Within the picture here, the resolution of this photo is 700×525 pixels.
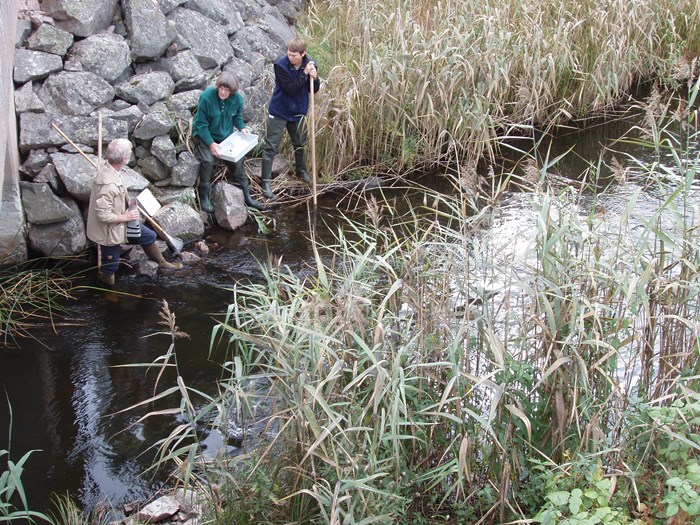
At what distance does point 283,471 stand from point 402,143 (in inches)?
191

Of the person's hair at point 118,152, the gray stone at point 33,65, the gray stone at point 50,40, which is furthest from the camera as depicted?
the gray stone at point 50,40

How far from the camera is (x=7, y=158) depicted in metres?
5.91

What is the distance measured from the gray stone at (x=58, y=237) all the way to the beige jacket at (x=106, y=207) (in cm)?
37

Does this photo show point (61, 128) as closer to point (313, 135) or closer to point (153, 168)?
point (153, 168)

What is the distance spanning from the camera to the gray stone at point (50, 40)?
663 centimetres

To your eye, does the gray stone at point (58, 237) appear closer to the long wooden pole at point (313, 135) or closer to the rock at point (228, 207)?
the rock at point (228, 207)

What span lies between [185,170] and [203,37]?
1.74 m

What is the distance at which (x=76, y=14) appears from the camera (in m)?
6.86

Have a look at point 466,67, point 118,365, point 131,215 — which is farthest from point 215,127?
point 118,365

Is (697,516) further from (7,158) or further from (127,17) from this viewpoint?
(127,17)

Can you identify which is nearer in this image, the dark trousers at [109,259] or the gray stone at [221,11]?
the dark trousers at [109,259]

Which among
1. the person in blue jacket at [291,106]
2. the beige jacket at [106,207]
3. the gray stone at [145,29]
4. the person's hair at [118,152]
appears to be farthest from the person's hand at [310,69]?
the beige jacket at [106,207]

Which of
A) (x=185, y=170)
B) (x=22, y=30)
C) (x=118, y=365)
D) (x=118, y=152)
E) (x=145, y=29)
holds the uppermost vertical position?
(x=22, y=30)

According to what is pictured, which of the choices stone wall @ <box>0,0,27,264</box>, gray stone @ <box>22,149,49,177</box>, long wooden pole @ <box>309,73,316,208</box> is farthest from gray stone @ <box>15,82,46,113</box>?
long wooden pole @ <box>309,73,316,208</box>
